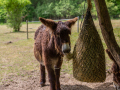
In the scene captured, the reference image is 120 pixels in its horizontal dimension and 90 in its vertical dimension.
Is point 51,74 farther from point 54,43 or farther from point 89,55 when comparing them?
point 89,55

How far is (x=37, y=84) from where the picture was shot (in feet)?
15.0

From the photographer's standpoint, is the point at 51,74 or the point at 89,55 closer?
the point at 89,55

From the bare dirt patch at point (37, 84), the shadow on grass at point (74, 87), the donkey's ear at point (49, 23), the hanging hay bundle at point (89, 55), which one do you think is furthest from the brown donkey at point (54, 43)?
the bare dirt patch at point (37, 84)

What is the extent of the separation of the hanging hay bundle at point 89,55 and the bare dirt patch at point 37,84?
142 centimetres

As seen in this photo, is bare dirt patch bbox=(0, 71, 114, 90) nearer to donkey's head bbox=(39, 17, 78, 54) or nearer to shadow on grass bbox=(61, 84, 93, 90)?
shadow on grass bbox=(61, 84, 93, 90)

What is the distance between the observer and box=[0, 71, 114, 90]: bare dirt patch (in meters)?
4.25

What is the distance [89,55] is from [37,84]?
2.45 m

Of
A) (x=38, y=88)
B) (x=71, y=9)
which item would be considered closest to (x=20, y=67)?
(x=38, y=88)

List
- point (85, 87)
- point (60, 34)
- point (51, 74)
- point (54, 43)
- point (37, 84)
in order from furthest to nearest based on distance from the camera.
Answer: point (37, 84), point (85, 87), point (51, 74), point (54, 43), point (60, 34)

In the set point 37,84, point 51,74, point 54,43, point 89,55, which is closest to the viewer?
point 89,55

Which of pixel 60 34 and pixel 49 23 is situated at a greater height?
pixel 49 23

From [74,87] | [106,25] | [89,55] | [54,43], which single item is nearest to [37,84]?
[74,87]

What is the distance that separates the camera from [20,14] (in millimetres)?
20172

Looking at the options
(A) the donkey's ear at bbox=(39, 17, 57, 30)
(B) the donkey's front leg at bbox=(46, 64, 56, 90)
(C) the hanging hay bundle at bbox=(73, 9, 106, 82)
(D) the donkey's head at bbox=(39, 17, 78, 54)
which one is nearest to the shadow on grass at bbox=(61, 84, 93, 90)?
(B) the donkey's front leg at bbox=(46, 64, 56, 90)
